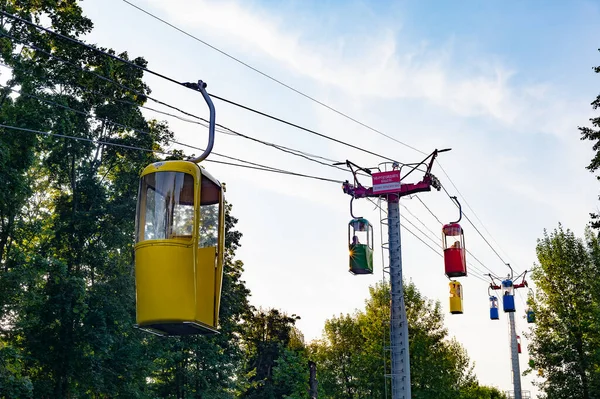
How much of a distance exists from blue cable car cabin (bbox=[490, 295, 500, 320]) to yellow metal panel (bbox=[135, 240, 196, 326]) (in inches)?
1208

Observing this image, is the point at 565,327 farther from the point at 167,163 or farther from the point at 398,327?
the point at 167,163

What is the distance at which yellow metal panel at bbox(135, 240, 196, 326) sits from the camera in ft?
33.4

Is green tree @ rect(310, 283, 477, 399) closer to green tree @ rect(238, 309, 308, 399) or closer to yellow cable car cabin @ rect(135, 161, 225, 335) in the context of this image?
green tree @ rect(238, 309, 308, 399)

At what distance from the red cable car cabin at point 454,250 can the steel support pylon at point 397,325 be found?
6.78 feet

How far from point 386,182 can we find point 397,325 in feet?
17.6

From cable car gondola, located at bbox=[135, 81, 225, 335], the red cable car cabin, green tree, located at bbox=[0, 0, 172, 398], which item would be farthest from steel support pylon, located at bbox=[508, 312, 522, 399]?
cable car gondola, located at bbox=[135, 81, 225, 335]

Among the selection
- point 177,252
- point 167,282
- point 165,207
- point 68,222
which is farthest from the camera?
point 68,222

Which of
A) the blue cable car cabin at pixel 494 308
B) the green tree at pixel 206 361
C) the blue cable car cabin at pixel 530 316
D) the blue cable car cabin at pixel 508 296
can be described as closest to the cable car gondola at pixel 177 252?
the green tree at pixel 206 361

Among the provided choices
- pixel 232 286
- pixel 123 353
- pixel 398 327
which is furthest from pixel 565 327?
pixel 123 353

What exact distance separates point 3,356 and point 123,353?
7466 mm

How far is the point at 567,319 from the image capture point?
40.8 meters

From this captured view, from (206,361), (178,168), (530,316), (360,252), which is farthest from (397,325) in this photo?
(530,316)

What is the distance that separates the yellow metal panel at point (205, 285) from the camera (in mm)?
10711

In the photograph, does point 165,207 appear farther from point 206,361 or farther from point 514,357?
point 514,357
